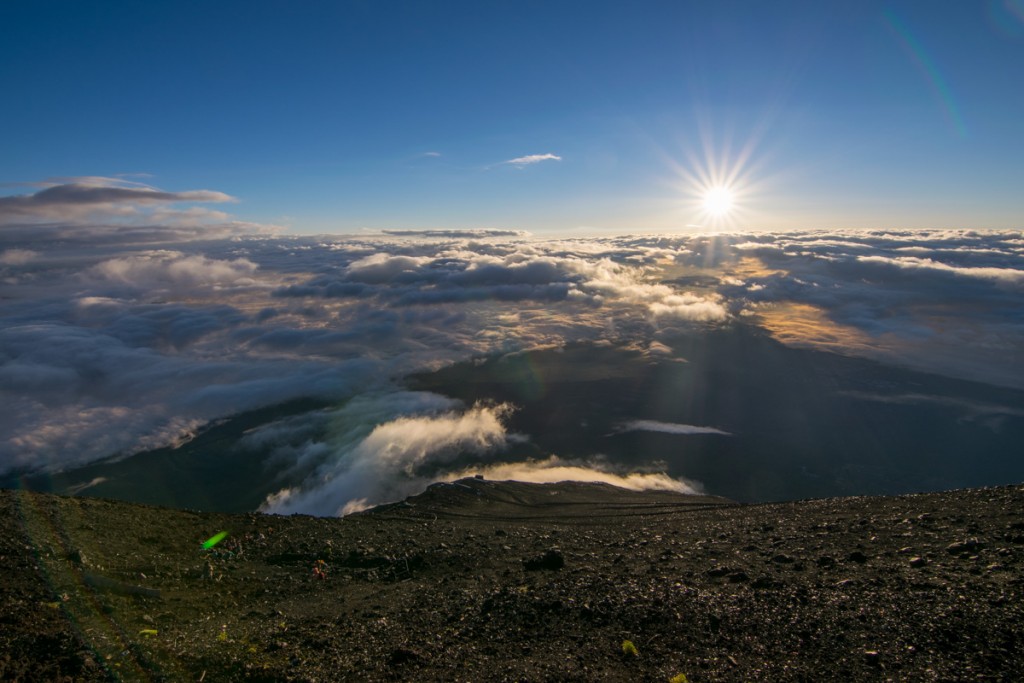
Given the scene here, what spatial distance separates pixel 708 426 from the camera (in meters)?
156

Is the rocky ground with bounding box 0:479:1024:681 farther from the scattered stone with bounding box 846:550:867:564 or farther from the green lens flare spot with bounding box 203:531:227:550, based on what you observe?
the green lens flare spot with bounding box 203:531:227:550

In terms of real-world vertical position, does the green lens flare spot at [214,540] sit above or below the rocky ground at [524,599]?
below

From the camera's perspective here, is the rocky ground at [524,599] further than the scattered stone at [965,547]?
No

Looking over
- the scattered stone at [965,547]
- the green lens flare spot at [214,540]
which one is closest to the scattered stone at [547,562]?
the scattered stone at [965,547]

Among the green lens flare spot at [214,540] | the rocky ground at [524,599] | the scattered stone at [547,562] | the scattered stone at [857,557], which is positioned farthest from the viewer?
the green lens flare spot at [214,540]

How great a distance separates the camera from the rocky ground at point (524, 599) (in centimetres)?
1059

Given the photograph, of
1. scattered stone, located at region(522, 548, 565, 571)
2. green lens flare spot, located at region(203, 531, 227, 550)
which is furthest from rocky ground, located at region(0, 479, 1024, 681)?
green lens flare spot, located at region(203, 531, 227, 550)

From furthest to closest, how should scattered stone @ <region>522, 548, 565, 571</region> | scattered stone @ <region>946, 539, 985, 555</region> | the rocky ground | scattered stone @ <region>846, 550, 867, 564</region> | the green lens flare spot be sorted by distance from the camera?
the green lens flare spot → scattered stone @ <region>522, 548, 565, 571</region> → scattered stone @ <region>846, 550, 867, 564</region> → scattered stone @ <region>946, 539, 985, 555</region> → the rocky ground

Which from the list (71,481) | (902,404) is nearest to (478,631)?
(71,481)

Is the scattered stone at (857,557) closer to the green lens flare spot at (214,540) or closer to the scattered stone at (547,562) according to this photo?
the scattered stone at (547,562)

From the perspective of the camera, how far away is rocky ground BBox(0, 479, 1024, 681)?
34.7ft

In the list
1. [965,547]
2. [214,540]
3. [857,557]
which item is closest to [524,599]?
[857,557]

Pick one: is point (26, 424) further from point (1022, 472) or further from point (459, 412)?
point (1022, 472)

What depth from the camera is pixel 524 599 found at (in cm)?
1523
